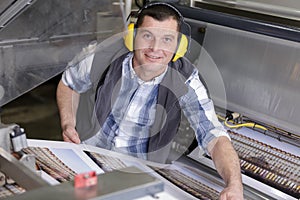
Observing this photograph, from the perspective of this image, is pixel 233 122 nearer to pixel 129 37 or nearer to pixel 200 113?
pixel 200 113

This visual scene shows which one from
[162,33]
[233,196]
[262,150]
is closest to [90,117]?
[162,33]

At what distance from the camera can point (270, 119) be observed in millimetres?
1920

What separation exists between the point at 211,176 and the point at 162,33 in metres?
0.55

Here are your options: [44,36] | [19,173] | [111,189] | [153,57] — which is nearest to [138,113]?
[153,57]

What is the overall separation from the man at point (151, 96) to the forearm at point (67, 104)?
0.06m

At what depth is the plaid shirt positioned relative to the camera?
1507 millimetres

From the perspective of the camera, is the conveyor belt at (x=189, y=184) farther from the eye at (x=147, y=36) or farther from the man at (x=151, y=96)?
the eye at (x=147, y=36)

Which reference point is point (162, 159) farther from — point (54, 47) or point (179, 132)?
point (54, 47)

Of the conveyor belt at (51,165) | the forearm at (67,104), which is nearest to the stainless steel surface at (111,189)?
the conveyor belt at (51,165)

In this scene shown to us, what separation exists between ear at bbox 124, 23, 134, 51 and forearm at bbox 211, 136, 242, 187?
480 mm

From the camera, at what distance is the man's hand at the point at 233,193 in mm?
1195

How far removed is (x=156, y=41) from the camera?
148cm


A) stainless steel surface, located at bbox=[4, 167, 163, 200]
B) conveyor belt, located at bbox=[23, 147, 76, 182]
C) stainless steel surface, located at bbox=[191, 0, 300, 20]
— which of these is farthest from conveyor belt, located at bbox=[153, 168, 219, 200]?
stainless steel surface, located at bbox=[191, 0, 300, 20]

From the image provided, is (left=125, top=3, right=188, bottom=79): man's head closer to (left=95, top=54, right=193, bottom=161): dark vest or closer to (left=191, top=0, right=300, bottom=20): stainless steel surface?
(left=95, top=54, right=193, bottom=161): dark vest
